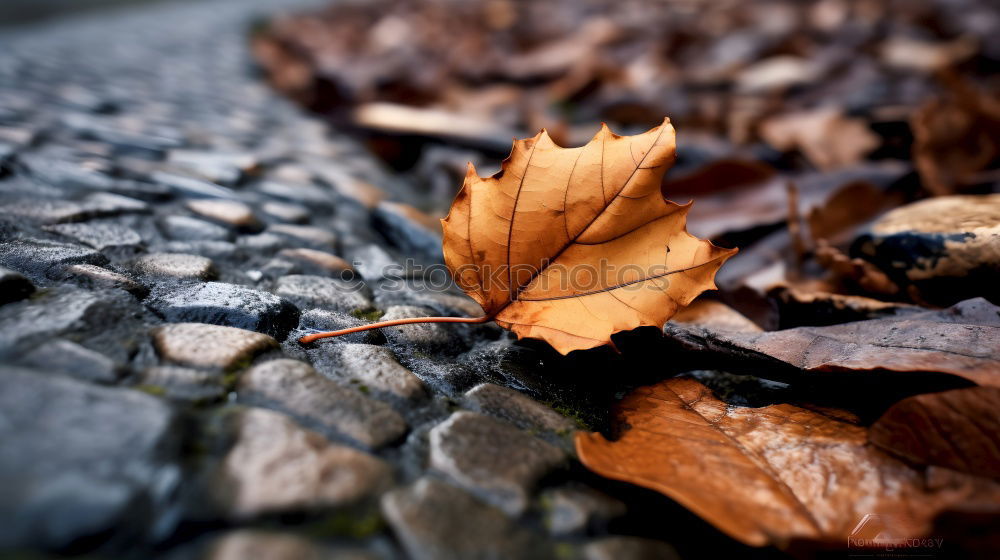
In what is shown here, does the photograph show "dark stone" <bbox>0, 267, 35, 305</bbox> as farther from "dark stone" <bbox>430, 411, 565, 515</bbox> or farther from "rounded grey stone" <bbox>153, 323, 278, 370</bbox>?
"dark stone" <bbox>430, 411, 565, 515</bbox>

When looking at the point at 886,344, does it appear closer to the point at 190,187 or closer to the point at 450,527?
the point at 450,527

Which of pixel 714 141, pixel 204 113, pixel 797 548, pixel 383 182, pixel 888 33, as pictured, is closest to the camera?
pixel 797 548

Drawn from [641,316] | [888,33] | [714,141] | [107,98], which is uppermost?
[888,33]

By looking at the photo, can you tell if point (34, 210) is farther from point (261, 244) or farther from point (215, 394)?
point (215, 394)

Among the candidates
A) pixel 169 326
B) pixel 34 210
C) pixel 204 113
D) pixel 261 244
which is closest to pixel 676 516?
pixel 169 326

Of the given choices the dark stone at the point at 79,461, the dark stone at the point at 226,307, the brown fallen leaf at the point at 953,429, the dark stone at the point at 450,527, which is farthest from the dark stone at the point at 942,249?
the dark stone at the point at 79,461

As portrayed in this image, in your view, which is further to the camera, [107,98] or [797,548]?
[107,98]

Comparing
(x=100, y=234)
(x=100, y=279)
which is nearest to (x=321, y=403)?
(x=100, y=279)

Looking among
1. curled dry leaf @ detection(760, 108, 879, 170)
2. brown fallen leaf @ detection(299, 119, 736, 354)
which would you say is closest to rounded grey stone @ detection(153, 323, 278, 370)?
brown fallen leaf @ detection(299, 119, 736, 354)
